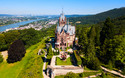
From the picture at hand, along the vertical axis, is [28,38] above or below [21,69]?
above

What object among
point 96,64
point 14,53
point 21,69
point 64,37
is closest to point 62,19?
point 64,37

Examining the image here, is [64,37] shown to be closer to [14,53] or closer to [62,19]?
[62,19]

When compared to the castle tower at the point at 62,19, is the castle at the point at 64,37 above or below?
below

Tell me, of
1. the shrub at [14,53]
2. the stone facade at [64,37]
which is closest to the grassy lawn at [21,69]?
the shrub at [14,53]

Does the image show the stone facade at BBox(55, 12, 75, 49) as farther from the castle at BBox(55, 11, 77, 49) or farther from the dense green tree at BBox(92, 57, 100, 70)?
the dense green tree at BBox(92, 57, 100, 70)

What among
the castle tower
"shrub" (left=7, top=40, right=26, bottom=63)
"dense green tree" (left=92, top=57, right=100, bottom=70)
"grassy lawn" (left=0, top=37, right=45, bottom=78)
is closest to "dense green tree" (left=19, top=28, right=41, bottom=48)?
"shrub" (left=7, top=40, right=26, bottom=63)

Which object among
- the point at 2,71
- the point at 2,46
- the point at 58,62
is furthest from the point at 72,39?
the point at 2,46

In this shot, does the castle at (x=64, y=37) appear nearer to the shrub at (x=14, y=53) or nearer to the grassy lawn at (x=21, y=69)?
the grassy lawn at (x=21, y=69)

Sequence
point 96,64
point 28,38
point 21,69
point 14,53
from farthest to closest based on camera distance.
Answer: point 28,38
point 14,53
point 21,69
point 96,64

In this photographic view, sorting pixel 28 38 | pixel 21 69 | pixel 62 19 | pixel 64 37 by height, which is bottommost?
pixel 21 69

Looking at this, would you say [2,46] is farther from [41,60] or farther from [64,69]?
[64,69]

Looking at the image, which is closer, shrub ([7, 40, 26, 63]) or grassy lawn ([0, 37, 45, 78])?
grassy lawn ([0, 37, 45, 78])
